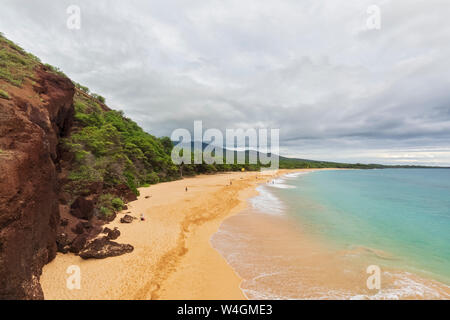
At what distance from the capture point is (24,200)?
21.3 feet

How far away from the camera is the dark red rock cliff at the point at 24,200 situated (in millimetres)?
5664

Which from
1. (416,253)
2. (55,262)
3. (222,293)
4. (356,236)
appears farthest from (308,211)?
(55,262)

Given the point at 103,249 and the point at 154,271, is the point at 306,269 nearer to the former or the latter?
the point at 154,271

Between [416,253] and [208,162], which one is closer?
[416,253]

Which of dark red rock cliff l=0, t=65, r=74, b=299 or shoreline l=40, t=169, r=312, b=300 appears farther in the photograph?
shoreline l=40, t=169, r=312, b=300

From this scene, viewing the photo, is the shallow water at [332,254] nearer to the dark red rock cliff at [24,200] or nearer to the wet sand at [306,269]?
the wet sand at [306,269]

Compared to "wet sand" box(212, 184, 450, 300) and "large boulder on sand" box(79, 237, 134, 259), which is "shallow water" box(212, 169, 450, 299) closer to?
"wet sand" box(212, 184, 450, 300)

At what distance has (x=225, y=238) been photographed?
488 inches

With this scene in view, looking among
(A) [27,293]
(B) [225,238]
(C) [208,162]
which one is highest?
(C) [208,162]

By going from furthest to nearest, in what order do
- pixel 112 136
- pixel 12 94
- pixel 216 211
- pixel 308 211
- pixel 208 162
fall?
1. pixel 208 162
2. pixel 112 136
3. pixel 308 211
4. pixel 216 211
5. pixel 12 94

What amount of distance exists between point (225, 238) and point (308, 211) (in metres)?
13.3

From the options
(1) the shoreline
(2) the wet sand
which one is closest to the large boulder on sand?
(1) the shoreline

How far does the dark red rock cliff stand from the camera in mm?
5664
